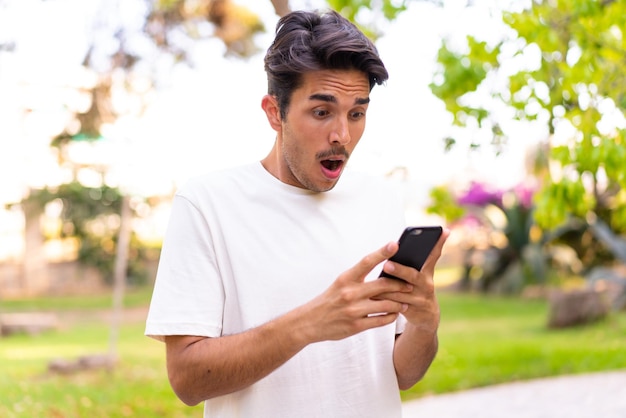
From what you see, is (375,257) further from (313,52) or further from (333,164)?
(313,52)

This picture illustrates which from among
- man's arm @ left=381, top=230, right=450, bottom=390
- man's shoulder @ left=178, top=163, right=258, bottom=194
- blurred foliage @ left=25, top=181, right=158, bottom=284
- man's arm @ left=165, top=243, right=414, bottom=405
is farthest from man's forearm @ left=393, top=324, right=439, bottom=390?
blurred foliage @ left=25, top=181, right=158, bottom=284

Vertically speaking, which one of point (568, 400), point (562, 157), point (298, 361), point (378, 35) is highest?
point (378, 35)

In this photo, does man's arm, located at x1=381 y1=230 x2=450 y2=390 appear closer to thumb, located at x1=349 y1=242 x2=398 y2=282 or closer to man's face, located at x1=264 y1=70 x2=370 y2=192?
thumb, located at x1=349 y1=242 x2=398 y2=282

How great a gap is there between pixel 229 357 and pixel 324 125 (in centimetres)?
50

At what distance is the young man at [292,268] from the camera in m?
1.55

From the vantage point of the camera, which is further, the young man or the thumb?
the young man

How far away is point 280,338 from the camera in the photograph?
58.7 inches

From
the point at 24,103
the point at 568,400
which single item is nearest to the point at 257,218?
the point at 568,400

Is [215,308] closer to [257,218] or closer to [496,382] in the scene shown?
[257,218]

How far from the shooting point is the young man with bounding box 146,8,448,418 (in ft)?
5.08

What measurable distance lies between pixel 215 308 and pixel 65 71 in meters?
11.6

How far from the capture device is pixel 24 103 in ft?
43.6

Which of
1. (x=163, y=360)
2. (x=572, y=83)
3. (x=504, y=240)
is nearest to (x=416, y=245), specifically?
(x=572, y=83)

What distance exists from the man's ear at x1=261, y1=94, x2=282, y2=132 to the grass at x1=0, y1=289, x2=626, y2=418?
14.1 ft
